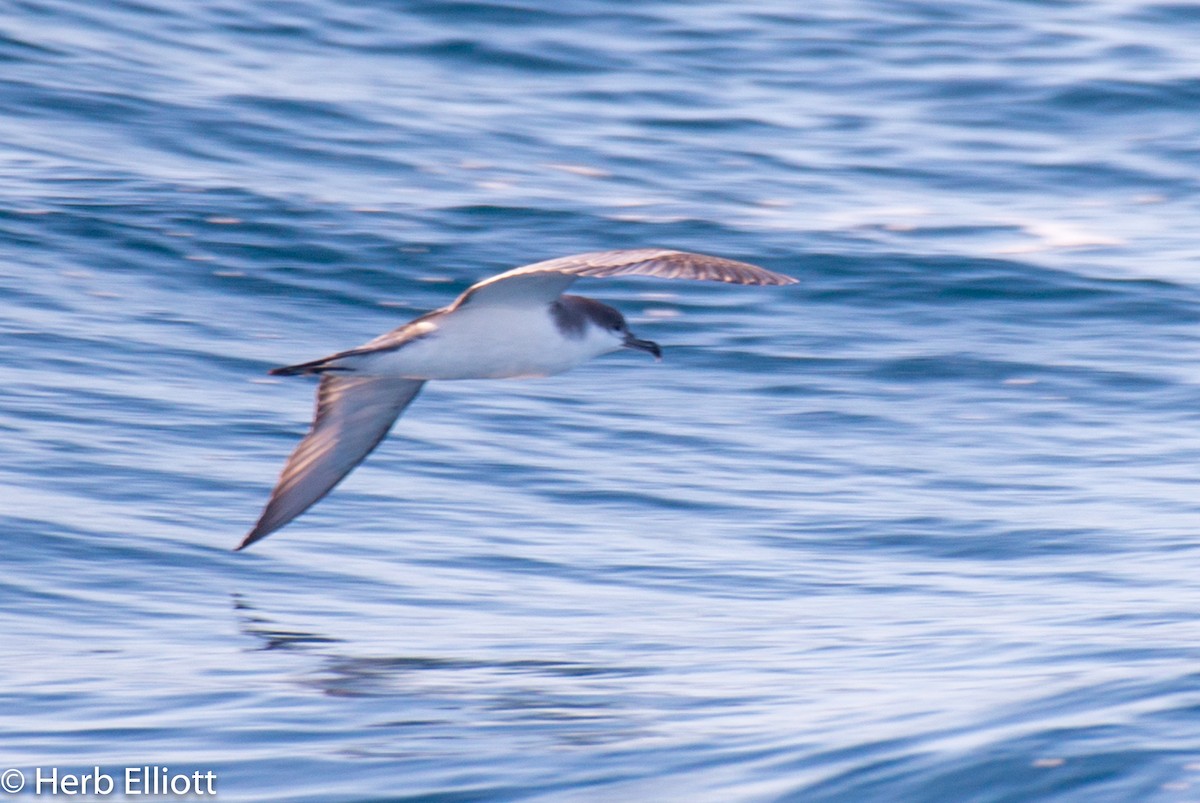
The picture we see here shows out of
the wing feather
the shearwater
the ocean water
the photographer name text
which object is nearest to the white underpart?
the shearwater

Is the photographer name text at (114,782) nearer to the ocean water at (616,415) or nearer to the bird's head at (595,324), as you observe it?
the ocean water at (616,415)

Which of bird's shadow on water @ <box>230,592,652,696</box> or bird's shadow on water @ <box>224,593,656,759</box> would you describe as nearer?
bird's shadow on water @ <box>224,593,656,759</box>

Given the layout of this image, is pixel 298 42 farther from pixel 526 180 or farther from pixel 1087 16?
pixel 1087 16

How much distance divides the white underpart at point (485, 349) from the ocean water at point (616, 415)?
1.00 m

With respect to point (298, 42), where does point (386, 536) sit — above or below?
below

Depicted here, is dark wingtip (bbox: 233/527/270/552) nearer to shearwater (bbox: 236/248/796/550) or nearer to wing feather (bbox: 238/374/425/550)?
shearwater (bbox: 236/248/796/550)

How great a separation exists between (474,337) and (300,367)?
0.71 metres

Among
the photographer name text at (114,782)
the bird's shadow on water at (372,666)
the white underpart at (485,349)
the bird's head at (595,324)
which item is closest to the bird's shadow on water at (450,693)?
the bird's shadow on water at (372,666)

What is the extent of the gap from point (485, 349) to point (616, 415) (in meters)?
3.06

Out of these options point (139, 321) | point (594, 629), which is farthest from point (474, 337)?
point (139, 321)

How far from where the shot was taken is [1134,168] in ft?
46.6

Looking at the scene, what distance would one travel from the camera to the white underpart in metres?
6.89

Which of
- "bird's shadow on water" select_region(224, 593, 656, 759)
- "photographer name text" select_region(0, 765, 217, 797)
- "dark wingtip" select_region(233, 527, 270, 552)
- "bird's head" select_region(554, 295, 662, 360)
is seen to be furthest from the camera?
"dark wingtip" select_region(233, 527, 270, 552)

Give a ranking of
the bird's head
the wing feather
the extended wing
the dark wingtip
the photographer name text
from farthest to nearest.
Answer: the wing feather → the dark wingtip → the bird's head → the extended wing → the photographer name text
